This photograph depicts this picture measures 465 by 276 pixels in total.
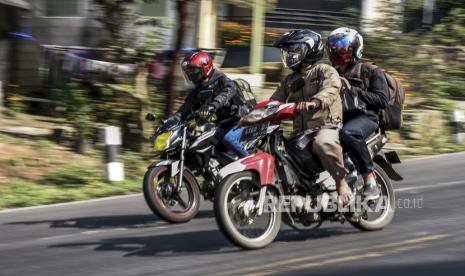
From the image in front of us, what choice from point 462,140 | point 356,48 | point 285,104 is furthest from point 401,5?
point 285,104

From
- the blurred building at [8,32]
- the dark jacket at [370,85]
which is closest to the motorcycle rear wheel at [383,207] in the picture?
the dark jacket at [370,85]

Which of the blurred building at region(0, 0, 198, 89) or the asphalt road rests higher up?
the blurred building at region(0, 0, 198, 89)

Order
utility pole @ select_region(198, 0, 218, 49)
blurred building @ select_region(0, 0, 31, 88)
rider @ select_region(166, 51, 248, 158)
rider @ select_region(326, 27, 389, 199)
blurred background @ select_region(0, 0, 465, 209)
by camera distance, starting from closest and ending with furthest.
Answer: rider @ select_region(326, 27, 389, 199)
rider @ select_region(166, 51, 248, 158)
blurred background @ select_region(0, 0, 465, 209)
blurred building @ select_region(0, 0, 31, 88)
utility pole @ select_region(198, 0, 218, 49)

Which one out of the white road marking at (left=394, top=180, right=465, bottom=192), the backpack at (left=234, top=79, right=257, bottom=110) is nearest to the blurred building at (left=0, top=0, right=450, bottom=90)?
the white road marking at (left=394, top=180, right=465, bottom=192)

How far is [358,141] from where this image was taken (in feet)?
26.5

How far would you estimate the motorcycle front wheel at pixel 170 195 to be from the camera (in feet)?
29.4

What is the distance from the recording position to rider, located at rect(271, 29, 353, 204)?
307 inches

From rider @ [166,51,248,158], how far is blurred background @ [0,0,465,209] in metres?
2.13

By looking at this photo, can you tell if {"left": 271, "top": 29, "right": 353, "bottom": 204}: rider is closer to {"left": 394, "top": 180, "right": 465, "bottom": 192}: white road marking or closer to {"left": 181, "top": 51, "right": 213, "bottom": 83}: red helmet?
{"left": 181, "top": 51, "right": 213, "bottom": 83}: red helmet

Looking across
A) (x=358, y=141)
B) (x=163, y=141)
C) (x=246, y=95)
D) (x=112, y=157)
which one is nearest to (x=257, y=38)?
(x=112, y=157)

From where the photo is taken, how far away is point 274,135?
25.6 ft

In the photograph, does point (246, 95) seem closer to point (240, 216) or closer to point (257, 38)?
point (240, 216)

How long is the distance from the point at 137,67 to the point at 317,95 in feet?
23.0

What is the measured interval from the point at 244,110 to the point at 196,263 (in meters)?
3.12
